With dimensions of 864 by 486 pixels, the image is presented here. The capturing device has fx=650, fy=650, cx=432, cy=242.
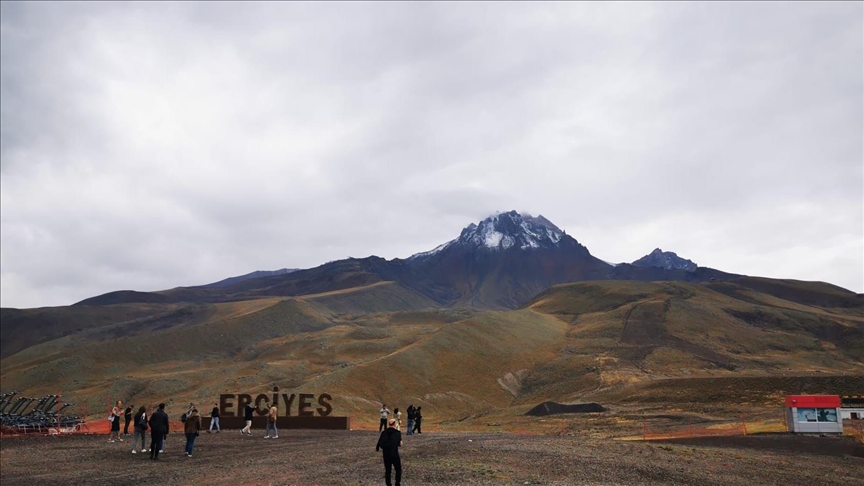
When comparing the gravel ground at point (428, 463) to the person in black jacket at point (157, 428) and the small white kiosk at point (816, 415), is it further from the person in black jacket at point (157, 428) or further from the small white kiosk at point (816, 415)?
the small white kiosk at point (816, 415)

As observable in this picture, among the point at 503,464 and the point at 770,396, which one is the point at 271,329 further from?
the point at 503,464

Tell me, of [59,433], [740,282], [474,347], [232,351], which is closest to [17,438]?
[59,433]

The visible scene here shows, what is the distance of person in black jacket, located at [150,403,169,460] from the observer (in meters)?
23.4

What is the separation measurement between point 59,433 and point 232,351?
90.9 meters

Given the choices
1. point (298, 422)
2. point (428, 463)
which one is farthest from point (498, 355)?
point (428, 463)

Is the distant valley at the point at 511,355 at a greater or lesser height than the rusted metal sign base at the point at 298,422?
greater

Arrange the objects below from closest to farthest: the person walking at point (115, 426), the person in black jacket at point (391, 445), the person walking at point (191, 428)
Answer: the person in black jacket at point (391, 445) < the person walking at point (191, 428) < the person walking at point (115, 426)

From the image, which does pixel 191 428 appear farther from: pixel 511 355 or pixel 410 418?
pixel 511 355

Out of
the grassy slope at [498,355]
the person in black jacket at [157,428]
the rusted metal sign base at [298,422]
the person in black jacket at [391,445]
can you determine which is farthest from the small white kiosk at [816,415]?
the person in black jacket at [157,428]

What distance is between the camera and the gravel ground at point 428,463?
64.3 feet

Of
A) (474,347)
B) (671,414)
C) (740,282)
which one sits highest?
(740,282)

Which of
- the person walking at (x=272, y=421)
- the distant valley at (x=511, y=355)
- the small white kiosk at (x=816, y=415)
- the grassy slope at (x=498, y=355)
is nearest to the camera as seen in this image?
the person walking at (x=272, y=421)

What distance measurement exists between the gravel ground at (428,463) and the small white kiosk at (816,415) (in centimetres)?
581

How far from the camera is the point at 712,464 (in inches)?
972
